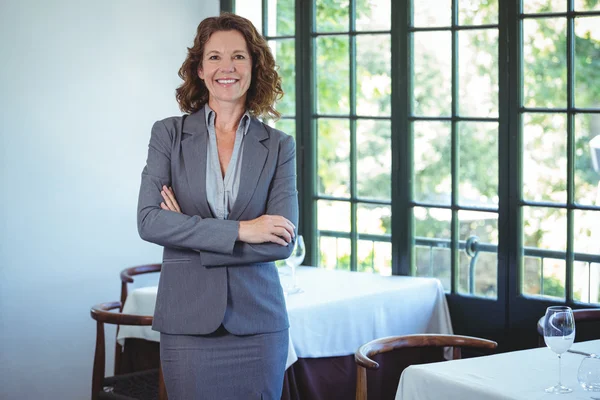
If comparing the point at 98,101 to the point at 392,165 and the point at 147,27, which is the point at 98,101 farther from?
the point at 392,165

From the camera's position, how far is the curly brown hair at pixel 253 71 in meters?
2.57

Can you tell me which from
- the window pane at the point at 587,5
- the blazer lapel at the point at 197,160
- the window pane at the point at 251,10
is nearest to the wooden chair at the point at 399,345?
the blazer lapel at the point at 197,160

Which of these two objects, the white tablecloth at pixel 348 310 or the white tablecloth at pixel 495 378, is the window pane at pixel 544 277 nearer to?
the white tablecloth at pixel 348 310

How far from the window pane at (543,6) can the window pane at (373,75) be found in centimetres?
71

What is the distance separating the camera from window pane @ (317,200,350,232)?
443 cm

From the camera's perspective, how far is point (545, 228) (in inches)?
149

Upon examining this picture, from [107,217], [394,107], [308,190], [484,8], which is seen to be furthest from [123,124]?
[484,8]

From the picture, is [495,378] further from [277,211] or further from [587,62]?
[587,62]

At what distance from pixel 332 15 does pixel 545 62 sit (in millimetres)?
1161

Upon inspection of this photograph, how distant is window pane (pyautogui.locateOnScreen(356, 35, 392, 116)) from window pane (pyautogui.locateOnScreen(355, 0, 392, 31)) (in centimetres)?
5

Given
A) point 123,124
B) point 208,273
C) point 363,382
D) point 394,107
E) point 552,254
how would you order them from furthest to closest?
point 123,124, point 394,107, point 552,254, point 363,382, point 208,273

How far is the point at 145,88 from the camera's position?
15.1 ft

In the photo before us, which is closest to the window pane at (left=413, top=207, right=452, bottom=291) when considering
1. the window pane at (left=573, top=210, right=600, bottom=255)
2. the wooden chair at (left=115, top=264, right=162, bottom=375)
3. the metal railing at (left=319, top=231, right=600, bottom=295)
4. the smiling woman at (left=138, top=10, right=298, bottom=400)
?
the metal railing at (left=319, top=231, right=600, bottom=295)

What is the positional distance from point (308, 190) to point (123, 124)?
1.01m
